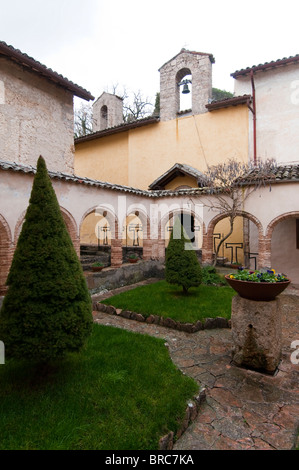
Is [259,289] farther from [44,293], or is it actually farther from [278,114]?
[278,114]

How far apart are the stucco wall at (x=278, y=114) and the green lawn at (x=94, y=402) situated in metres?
10.8

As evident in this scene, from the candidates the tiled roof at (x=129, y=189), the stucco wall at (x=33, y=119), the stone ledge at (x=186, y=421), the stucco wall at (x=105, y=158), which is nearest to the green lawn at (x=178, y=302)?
the stone ledge at (x=186, y=421)

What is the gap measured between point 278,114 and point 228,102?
226 centimetres

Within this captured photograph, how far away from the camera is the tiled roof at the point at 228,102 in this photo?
11.7m

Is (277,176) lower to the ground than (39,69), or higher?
lower

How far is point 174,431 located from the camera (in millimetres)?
2666

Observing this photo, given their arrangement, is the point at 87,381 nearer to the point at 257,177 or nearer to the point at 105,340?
the point at 105,340

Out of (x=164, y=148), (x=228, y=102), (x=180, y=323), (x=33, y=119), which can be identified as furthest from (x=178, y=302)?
(x=164, y=148)

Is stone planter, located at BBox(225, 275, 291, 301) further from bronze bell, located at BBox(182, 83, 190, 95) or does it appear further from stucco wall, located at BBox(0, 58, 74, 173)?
bronze bell, located at BBox(182, 83, 190, 95)

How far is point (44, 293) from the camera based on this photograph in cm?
300

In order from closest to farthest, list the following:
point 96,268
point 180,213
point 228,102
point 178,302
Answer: point 178,302 → point 96,268 → point 180,213 → point 228,102

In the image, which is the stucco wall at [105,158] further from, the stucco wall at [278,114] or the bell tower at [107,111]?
the stucco wall at [278,114]

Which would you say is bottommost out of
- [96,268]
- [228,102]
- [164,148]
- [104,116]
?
[96,268]

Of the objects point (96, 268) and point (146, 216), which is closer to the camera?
point (96, 268)
